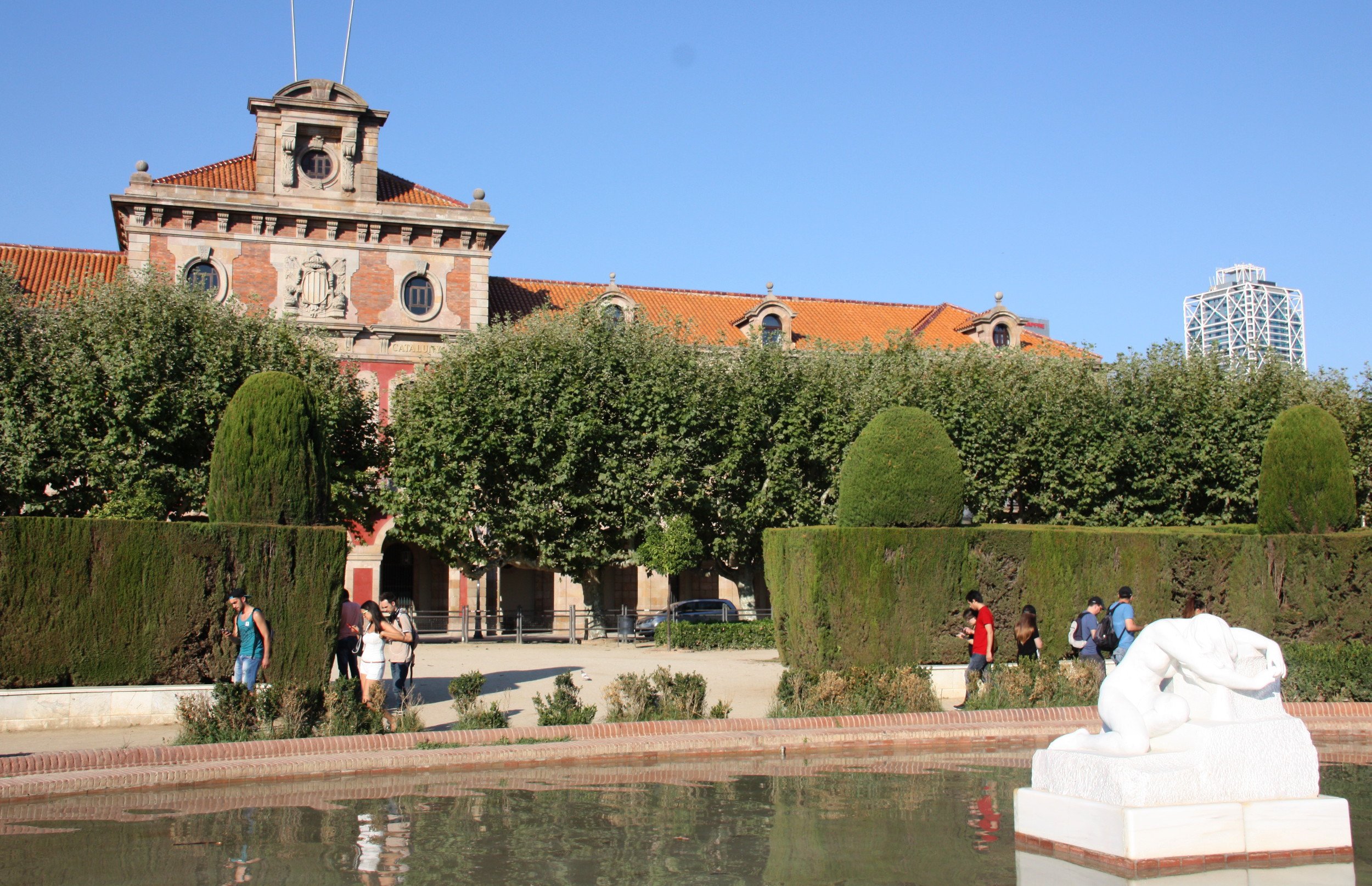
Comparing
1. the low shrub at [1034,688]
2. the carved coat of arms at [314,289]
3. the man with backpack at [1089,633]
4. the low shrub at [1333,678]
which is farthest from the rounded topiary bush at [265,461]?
the carved coat of arms at [314,289]

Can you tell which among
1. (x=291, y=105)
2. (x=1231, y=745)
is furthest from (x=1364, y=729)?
(x=291, y=105)

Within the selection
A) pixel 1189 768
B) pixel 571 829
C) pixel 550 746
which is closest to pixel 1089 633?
pixel 550 746

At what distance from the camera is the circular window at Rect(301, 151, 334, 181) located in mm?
35938

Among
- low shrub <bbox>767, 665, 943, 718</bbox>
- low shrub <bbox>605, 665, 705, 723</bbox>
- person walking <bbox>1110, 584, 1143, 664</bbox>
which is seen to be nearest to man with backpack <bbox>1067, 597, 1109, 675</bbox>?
person walking <bbox>1110, 584, 1143, 664</bbox>

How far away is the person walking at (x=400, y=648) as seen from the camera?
13.8 meters

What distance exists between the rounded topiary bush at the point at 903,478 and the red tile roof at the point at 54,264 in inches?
1094

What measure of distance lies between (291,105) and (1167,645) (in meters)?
34.5

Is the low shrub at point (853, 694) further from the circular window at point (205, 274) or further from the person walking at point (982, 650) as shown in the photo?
the circular window at point (205, 274)

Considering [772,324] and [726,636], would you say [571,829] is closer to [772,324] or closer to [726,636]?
[726,636]

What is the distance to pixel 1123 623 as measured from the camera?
14.6 meters

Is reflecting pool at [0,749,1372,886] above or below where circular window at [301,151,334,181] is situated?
below

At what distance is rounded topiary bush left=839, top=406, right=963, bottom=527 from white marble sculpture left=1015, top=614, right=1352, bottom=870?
848 centimetres

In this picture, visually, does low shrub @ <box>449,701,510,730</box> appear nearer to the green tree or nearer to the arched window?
the green tree

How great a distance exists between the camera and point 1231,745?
6785 millimetres
